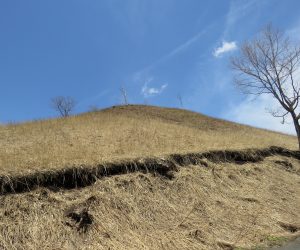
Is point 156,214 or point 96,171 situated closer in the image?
point 156,214

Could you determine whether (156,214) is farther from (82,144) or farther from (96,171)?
(82,144)

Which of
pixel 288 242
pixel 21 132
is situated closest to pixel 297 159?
pixel 288 242

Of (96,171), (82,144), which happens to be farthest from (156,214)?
(82,144)

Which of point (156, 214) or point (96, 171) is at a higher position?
point (96, 171)

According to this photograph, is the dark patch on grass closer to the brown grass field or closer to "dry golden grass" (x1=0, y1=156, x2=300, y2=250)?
the brown grass field

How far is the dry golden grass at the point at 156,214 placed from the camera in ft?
31.9

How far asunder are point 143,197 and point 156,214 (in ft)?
2.49

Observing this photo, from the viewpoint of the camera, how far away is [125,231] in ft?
34.1

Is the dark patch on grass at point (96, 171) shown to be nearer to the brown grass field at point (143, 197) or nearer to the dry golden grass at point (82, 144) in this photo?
the brown grass field at point (143, 197)

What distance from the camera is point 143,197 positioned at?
12.2m

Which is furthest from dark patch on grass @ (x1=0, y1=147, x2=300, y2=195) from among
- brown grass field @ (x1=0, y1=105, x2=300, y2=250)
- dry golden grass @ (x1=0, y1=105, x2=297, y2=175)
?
dry golden grass @ (x1=0, y1=105, x2=297, y2=175)

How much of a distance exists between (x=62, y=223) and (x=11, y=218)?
Result: 3.72 feet

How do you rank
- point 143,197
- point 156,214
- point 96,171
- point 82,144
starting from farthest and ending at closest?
point 82,144, point 96,171, point 143,197, point 156,214

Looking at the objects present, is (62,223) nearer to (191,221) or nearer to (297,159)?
(191,221)
